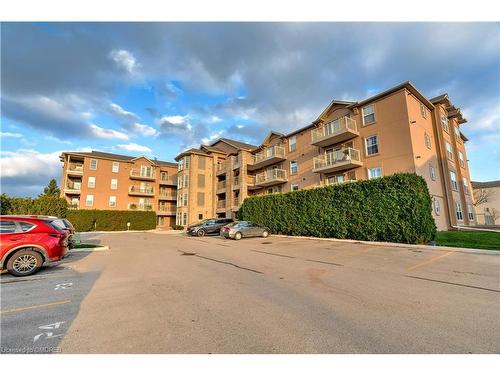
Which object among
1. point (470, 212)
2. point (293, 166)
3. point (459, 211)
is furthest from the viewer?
point (293, 166)

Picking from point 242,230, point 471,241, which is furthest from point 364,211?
point 242,230

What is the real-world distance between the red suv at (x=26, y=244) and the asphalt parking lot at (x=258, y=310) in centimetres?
54

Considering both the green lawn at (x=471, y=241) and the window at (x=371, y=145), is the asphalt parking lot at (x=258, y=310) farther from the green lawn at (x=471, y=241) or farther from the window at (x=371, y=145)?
the window at (x=371, y=145)

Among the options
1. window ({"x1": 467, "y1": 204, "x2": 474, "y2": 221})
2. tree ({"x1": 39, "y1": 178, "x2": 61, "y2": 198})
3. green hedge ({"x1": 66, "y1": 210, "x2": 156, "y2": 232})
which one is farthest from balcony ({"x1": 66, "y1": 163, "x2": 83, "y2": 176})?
window ({"x1": 467, "y1": 204, "x2": 474, "y2": 221})

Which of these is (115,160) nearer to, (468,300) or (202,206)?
(202,206)

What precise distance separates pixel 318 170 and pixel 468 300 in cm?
1898

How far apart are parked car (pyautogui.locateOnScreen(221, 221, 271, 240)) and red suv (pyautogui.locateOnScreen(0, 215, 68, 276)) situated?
13.1 metres

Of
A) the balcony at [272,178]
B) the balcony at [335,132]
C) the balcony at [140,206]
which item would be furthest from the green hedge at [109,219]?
the balcony at [335,132]

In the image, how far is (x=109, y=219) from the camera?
3638cm

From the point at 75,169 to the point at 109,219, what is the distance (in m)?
9.93

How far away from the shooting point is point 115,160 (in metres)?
41.2

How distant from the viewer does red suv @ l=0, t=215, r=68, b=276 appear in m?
7.54

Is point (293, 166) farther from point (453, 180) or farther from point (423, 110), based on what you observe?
point (453, 180)

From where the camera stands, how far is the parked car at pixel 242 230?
2034cm
